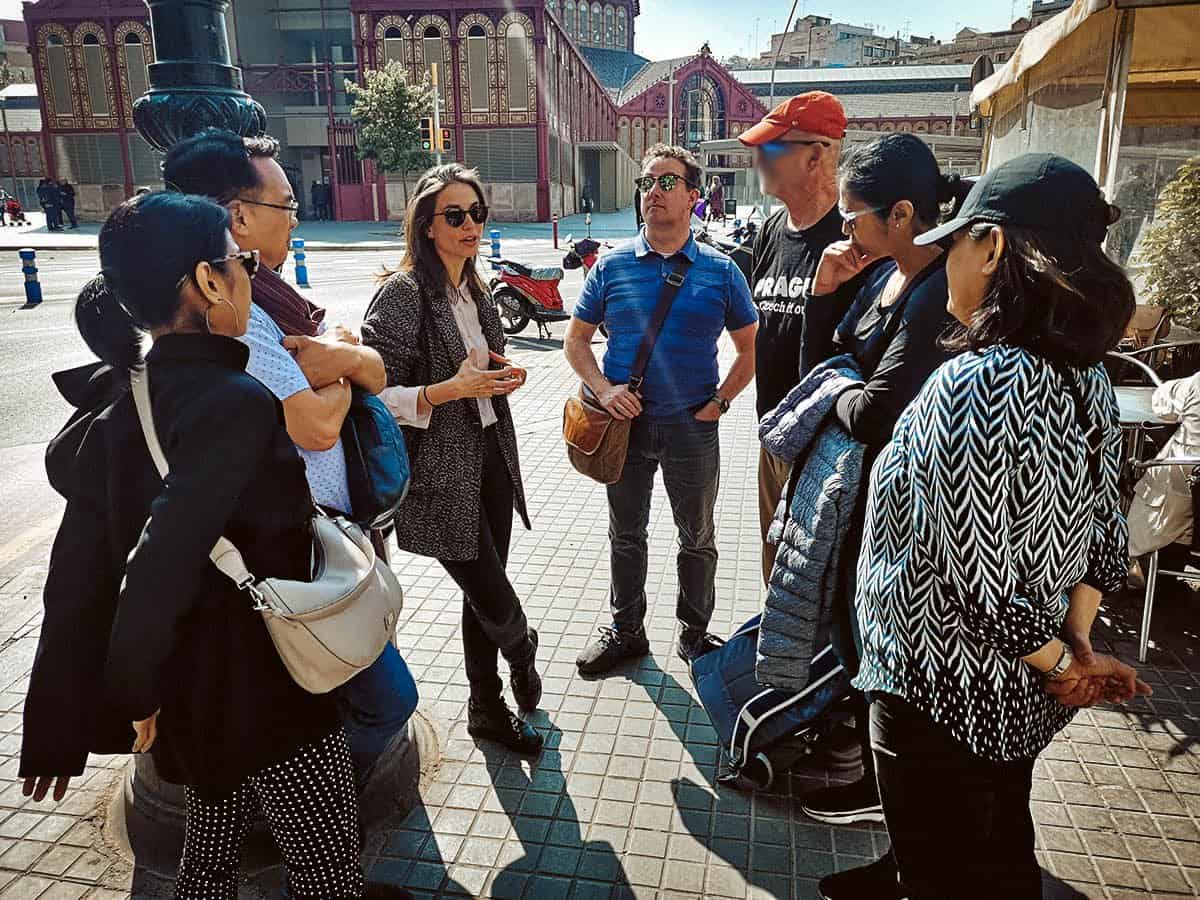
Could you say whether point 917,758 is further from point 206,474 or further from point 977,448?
point 206,474

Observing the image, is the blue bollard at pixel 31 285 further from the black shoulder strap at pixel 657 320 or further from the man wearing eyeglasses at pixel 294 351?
the man wearing eyeglasses at pixel 294 351

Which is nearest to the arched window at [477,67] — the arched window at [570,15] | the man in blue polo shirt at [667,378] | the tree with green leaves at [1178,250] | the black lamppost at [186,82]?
the tree with green leaves at [1178,250]

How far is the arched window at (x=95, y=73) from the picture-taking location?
38469mm

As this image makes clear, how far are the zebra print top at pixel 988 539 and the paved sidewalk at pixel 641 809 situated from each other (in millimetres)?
332

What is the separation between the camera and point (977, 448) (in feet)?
5.16

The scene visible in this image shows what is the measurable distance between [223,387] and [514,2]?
3963cm

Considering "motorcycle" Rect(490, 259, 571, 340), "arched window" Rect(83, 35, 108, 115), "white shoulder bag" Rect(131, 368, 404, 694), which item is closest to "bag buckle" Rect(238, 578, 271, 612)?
"white shoulder bag" Rect(131, 368, 404, 694)

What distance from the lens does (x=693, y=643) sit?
3732 millimetres

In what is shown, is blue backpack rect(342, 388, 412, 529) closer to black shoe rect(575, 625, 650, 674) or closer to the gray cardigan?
the gray cardigan

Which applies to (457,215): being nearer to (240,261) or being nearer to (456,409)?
(456,409)

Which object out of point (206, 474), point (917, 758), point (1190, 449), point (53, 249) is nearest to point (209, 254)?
point (206, 474)

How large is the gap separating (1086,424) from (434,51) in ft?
135

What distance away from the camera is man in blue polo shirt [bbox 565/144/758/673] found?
3.51 metres

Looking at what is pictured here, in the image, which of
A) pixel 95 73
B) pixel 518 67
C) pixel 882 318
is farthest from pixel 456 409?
pixel 95 73
